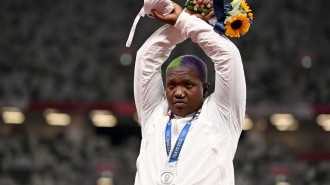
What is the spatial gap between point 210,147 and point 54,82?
968 cm

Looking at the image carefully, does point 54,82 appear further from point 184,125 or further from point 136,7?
point 184,125

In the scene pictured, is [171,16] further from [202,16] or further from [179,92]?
[179,92]

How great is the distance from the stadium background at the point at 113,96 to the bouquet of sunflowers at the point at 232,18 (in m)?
8.13

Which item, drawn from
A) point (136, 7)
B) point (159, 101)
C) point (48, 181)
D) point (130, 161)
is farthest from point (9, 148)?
point (159, 101)

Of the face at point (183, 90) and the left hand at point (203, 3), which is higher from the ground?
the left hand at point (203, 3)

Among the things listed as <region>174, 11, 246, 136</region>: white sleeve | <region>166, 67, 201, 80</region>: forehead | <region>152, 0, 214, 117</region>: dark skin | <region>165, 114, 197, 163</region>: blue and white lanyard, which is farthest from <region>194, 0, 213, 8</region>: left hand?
<region>165, 114, 197, 163</region>: blue and white lanyard

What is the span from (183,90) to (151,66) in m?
0.25

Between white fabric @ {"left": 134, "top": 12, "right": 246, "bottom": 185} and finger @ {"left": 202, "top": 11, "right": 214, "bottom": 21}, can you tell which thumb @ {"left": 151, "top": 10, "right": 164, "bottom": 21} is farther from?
finger @ {"left": 202, "top": 11, "right": 214, "bottom": 21}

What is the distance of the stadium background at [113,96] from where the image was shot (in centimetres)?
1184

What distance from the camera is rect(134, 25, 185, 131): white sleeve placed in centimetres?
364

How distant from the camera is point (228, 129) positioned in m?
3.51

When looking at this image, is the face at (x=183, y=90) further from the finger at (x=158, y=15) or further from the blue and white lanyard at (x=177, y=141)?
the finger at (x=158, y=15)

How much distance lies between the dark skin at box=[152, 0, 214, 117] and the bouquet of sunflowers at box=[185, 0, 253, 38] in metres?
0.09

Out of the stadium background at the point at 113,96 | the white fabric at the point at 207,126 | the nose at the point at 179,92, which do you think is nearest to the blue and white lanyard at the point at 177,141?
the white fabric at the point at 207,126
